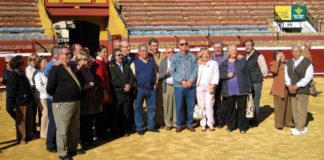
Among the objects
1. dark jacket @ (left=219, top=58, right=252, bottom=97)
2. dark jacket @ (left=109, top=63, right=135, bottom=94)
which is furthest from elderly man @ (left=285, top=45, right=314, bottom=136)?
dark jacket @ (left=109, top=63, right=135, bottom=94)

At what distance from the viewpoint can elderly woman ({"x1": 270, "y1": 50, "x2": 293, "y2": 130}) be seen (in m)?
6.87

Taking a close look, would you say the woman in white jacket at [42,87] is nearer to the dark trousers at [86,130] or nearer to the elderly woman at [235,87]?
the dark trousers at [86,130]

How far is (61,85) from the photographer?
5.08 metres

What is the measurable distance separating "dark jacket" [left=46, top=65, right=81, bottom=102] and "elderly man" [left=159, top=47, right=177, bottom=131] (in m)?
2.05

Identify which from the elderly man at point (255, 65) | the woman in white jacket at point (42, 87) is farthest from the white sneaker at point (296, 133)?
the woman in white jacket at point (42, 87)

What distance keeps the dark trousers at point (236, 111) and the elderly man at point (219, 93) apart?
228 millimetres

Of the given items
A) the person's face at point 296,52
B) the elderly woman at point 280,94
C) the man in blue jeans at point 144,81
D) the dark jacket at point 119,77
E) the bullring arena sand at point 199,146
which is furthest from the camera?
the elderly woman at point 280,94

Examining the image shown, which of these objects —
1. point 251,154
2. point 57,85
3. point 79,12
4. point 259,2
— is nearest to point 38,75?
point 57,85

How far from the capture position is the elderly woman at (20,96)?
5.99 m

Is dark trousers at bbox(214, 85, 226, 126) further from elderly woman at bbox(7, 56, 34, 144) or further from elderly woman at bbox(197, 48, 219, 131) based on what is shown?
elderly woman at bbox(7, 56, 34, 144)

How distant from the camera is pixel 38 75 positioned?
599cm

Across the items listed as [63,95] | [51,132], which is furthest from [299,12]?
[63,95]

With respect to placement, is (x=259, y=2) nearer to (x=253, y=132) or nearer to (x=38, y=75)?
(x=253, y=132)

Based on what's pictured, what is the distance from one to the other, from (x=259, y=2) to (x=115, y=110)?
16.4 m
